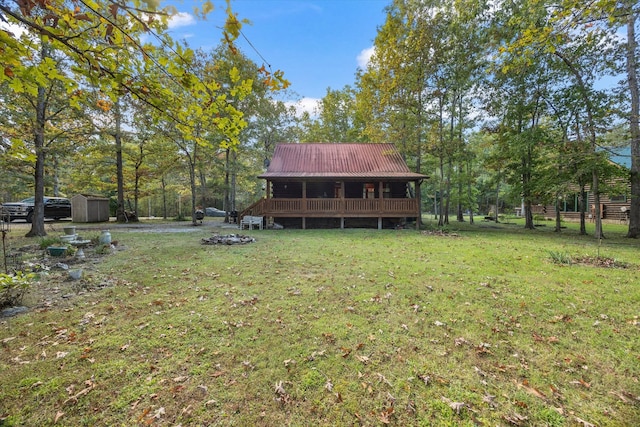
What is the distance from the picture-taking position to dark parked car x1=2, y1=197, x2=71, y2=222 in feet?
52.3

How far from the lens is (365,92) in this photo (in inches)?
685

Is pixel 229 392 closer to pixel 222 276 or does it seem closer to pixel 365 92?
pixel 222 276

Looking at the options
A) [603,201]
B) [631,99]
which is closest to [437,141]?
[631,99]

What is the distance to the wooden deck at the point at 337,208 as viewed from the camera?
Answer: 15.1 meters

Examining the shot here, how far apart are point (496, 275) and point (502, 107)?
560 inches

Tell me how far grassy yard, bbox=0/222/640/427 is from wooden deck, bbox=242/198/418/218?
9421mm

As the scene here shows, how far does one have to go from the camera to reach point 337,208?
15.2 m

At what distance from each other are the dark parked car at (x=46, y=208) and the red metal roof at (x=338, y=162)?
15.2m

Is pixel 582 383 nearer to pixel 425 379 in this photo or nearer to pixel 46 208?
pixel 425 379

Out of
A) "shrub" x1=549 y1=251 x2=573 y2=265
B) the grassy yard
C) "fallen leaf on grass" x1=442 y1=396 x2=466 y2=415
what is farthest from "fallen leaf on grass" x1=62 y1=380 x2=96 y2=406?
"shrub" x1=549 y1=251 x2=573 y2=265

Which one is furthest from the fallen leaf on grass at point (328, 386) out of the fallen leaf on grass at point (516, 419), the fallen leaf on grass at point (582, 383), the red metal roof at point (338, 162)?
the red metal roof at point (338, 162)

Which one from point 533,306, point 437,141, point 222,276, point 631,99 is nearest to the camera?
point 533,306

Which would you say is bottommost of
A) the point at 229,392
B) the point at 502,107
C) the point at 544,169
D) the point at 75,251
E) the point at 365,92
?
the point at 229,392

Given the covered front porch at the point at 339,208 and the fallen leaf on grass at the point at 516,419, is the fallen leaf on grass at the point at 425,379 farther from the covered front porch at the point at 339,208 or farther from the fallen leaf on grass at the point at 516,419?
the covered front porch at the point at 339,208
